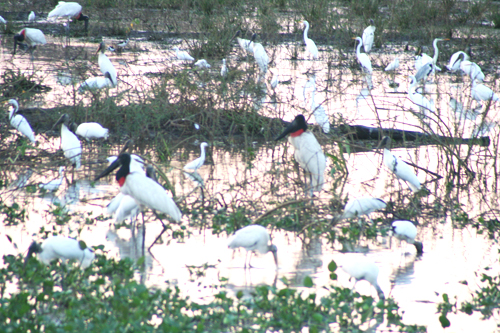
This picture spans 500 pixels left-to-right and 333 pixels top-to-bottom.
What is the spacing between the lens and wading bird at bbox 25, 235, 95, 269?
3.82m

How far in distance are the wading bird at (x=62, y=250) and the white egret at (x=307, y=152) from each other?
8.66 feet

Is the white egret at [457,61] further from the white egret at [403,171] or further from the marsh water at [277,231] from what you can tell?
the white egret at [403,171]

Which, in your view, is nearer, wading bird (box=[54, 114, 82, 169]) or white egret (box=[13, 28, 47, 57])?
wading bird (box=[54, 114, 82, 169])

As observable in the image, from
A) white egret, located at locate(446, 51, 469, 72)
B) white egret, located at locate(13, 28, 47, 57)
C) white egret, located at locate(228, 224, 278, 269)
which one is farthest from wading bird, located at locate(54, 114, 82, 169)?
white egret, located at locate(446, 51, 469, 72)

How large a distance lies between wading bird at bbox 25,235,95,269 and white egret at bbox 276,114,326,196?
2641 millimetres

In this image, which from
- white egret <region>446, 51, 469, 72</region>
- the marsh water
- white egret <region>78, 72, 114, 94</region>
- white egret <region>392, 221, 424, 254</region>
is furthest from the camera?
white egret <region>446, 51, 469, 72</region>

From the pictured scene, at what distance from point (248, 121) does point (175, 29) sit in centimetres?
1081

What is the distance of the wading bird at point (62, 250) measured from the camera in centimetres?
382

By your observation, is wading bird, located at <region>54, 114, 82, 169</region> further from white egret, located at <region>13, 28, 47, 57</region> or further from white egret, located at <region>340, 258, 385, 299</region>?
white egret, located at <region>13, 28, 47, 57</region>

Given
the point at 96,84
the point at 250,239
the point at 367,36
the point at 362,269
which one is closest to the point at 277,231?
the point at 250,239

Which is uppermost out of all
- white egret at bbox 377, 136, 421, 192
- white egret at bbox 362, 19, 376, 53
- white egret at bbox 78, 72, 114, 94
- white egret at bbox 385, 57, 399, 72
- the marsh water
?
white egret at bbox 362, 19, 376, 53

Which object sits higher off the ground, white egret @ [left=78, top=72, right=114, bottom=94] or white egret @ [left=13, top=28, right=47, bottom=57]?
white egret @ [left=13, top=28, right=47, bottom=57]

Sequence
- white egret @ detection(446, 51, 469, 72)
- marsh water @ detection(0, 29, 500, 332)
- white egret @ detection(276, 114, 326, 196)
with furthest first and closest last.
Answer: white egret @ detection(446, 51, 469, 72)
white egret @ detection(276, 114, 326, 196)
marsh water @ detection(0, 29, 500, 332)

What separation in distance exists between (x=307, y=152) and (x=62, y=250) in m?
3.08
